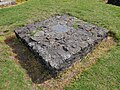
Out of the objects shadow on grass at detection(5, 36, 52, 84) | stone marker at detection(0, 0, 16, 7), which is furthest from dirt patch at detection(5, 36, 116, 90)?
stone marker at detection(0, 0, 16, 7)

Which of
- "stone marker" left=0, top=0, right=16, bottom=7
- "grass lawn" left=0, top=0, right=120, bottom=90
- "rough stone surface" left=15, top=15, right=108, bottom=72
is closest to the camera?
"grass lawn" left=0, top=0, right=120, bottom=90

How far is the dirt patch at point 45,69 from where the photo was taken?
5977mm

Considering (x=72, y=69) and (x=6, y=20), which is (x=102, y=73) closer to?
(x=72, y=69)

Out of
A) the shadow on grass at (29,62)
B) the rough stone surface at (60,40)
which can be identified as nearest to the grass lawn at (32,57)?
the shadow on grass at (29,62)

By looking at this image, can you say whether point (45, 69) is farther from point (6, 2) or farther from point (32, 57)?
point (6, 2)

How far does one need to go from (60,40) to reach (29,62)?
3.52 ft

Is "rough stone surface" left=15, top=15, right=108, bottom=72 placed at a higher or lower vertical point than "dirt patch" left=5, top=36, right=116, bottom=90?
higher

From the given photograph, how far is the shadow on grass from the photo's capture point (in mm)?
6129

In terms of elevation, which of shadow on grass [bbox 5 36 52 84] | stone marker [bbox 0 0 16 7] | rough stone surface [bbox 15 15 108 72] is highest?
rough stone surface [bbox 15 15 108 72]

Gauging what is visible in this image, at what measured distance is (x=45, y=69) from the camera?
6.28 m

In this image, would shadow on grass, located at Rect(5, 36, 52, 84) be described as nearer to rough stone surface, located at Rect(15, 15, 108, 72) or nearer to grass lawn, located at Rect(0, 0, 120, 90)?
grass lawn, located at Rect(0, 0, 120, 90)

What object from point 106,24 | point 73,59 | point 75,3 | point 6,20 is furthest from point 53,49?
point 75,3

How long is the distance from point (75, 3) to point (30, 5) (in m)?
1.96

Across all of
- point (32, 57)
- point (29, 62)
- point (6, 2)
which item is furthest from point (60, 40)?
point (6, 2)
